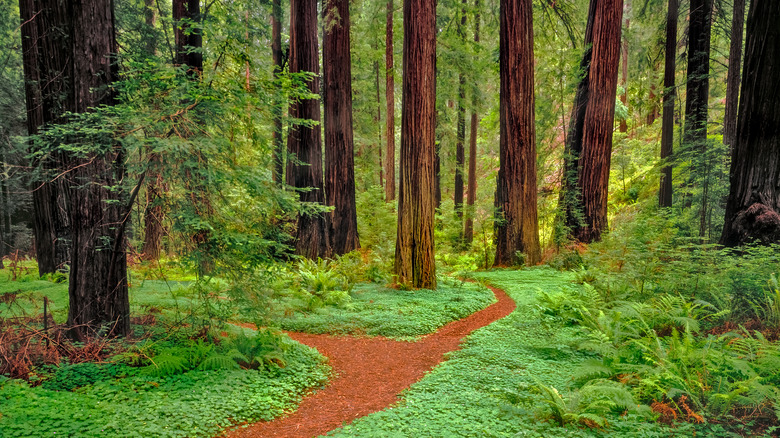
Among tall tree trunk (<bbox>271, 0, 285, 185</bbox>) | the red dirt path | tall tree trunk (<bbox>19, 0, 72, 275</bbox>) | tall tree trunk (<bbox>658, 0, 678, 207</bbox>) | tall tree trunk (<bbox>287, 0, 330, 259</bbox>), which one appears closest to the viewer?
the red dirt path

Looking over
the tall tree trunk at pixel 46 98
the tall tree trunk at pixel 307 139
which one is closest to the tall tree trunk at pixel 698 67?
the tall tree trunk at pixel 307 139

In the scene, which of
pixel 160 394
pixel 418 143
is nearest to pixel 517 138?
pixel 418 143

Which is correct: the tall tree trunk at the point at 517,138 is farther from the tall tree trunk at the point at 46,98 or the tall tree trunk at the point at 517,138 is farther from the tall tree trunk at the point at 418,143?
the tall tree trunk at the point at 46,98

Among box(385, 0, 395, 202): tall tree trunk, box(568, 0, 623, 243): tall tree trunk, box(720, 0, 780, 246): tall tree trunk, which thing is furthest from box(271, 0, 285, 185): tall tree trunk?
box(568, 0, 623, 243): tall tree trunk

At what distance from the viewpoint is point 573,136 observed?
39.7ft

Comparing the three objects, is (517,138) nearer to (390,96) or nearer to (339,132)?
(339,132)

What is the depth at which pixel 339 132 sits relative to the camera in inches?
480

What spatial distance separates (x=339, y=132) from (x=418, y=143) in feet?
15.0

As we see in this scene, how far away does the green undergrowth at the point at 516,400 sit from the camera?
308cm

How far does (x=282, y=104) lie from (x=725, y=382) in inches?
190

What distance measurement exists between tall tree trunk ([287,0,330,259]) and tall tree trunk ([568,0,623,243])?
690 centimetres

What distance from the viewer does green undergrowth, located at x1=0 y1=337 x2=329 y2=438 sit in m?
3.21

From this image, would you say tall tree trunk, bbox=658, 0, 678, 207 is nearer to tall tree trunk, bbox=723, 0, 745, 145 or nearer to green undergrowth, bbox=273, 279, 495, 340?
tall tree trunk, bbox=723, 0, 745, 145

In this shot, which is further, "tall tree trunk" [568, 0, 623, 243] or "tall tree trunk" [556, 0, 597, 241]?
"tall tree trunk" [556, 0, 597, 241]
